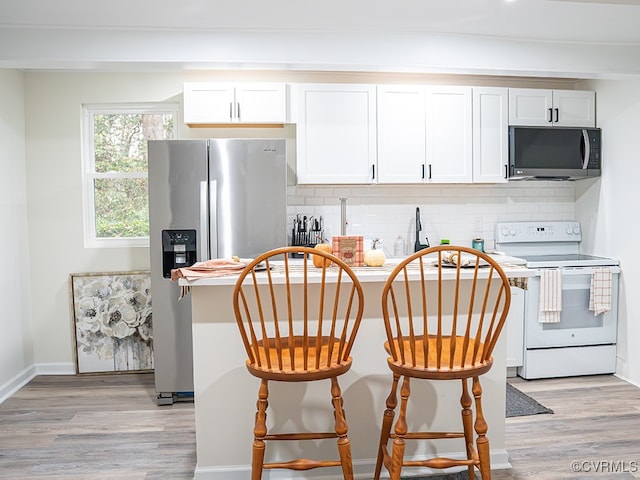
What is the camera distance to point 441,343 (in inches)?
80.7

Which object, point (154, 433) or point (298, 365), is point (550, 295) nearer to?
point (298, 365)

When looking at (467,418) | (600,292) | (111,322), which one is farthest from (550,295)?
(111,322)

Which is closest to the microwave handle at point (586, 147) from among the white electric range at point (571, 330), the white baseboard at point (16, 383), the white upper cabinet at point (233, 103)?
the white electric range at point (571, 330)

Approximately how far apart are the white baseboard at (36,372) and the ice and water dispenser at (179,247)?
1.48 metres

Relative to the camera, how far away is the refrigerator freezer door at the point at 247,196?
3.51 metres

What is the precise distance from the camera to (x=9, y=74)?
3.86m

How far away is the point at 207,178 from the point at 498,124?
7.67ft

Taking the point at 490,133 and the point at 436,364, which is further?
the point at 490,133

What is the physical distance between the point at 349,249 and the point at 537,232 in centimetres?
256

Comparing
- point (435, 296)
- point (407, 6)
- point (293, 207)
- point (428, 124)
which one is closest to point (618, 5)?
point (407, 6)

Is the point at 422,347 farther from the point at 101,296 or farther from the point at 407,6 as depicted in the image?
the point at 101,296

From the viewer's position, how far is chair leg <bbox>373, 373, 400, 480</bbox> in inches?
86.9

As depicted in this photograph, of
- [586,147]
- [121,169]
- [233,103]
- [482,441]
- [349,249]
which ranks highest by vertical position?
[233,103]

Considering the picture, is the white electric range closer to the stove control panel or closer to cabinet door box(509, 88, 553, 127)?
the stove control panel
